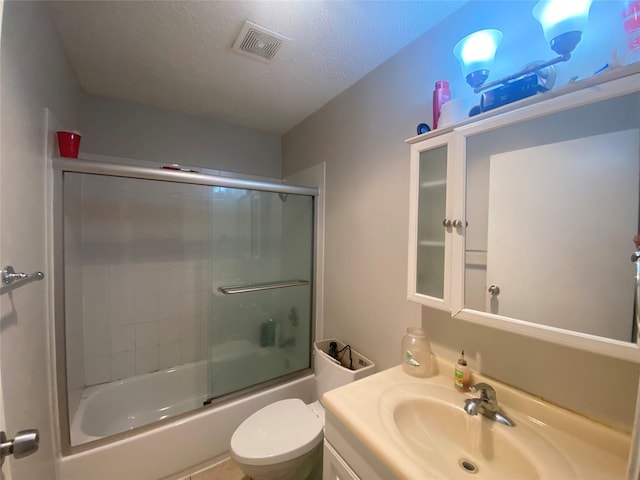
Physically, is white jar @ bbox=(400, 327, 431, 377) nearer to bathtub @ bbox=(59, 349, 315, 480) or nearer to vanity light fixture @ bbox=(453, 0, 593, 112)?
vanity light fixture @ bbox=(453, 0, 593, 112)

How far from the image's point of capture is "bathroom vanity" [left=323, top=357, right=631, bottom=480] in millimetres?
625

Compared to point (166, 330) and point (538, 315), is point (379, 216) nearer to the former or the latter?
point (538, 315)

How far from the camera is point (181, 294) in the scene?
200 cm

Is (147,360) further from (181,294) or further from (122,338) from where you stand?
(181,294)

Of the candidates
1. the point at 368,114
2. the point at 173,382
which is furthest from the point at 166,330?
the point at 368,114

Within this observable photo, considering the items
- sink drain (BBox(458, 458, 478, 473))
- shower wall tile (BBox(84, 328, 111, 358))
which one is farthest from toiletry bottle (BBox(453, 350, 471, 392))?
shower wall tile (BBox(84, 328, 111, 358))

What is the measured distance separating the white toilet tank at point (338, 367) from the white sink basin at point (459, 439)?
1.50ft

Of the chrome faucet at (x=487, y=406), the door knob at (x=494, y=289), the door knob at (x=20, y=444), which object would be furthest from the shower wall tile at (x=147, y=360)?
the door knob at (x=494, y=289)

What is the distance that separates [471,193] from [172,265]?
205 centimetres

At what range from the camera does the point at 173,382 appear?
6.36 feet

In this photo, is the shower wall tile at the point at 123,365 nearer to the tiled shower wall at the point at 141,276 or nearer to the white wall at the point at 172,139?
the tiled shower wall at the point at 141,276

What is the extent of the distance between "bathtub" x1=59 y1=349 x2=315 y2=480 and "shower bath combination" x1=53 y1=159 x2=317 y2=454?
10 mm

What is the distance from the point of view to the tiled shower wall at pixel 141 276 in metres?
1.72

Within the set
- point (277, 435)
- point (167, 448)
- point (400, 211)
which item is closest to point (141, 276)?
point (167, 448)
